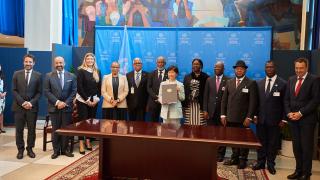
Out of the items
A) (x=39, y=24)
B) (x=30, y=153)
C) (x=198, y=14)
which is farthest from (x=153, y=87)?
(x=39, y=24)

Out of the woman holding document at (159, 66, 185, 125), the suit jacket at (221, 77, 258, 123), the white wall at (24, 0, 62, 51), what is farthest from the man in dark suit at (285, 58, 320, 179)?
the white wall at (24, 0, 62, 51)

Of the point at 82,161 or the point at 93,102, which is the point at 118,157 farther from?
the point at 93,102

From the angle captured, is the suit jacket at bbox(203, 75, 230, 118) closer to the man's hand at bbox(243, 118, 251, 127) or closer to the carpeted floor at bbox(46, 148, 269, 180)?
the man's hand at bbox(243, 118, 251, 127)

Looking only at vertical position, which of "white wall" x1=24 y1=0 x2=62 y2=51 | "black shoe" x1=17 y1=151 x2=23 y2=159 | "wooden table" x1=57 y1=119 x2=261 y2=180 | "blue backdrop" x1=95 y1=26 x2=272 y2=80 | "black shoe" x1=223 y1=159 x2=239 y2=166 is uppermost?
"white wall" x1=24 y1=0 x2=62 y2=51

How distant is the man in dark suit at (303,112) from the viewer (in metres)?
4.43

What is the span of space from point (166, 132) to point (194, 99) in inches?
79.8

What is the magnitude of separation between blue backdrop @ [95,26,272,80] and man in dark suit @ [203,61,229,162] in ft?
3.53

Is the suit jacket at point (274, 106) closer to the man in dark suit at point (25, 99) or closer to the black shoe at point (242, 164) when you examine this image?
the black shoe at point (242, 164)

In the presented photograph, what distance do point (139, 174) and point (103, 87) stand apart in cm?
224

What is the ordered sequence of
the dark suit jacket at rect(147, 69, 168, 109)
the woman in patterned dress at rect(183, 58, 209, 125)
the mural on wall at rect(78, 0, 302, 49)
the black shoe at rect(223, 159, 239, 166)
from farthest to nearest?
the mural on wall at rect(78, 0, 302, 49)
the dark suit jacket at rect(147, 69, 168, 109)
the woman in patterned dress at rect(183, 58, 209, 125)
the black shoe at rect(223, 159, 239, 166)

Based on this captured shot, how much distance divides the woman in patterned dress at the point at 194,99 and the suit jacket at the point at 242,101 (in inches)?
25.5

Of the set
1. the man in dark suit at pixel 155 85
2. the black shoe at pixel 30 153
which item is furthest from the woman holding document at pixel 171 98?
the black shoe at pixel 30 153

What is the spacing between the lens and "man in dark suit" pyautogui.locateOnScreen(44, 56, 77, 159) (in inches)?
214

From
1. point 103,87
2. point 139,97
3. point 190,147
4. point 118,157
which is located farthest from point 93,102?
point 190,147
